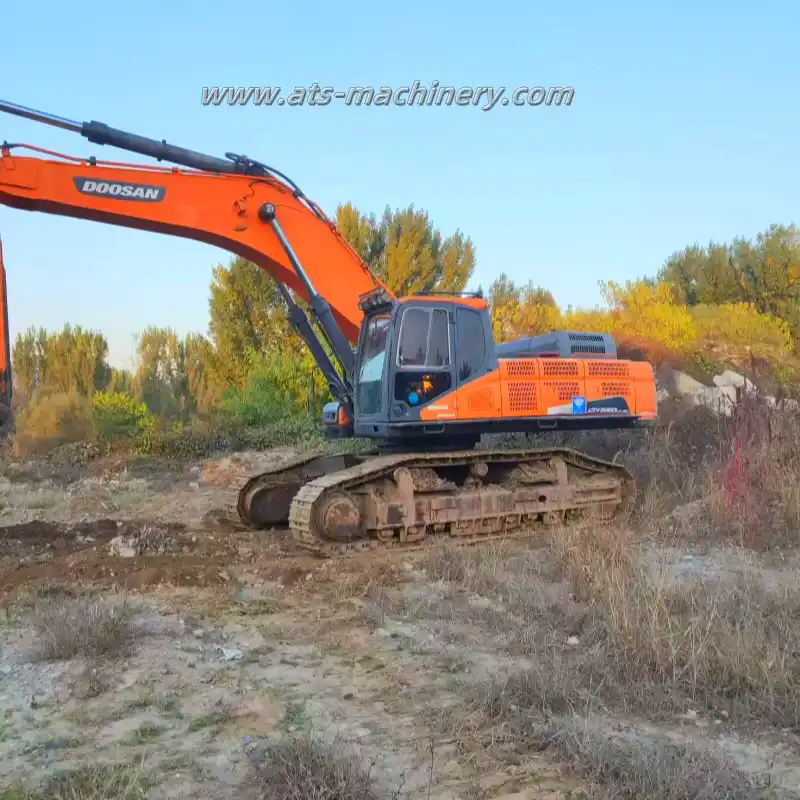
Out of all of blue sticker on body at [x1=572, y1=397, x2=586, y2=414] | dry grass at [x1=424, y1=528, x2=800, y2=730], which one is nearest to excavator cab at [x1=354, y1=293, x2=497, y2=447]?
blue sticker on body at [x1=572, y1=397, x2=586, y2=414]

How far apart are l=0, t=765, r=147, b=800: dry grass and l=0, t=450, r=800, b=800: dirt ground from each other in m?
0.03

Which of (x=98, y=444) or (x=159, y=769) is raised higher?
(x=98, y=444)

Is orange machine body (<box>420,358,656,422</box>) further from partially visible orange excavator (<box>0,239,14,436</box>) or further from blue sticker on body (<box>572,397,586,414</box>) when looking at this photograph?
partially visible orange excavator (<box>0,239,14,436</box>)

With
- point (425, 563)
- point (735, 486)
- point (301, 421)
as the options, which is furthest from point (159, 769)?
point (301, 421)

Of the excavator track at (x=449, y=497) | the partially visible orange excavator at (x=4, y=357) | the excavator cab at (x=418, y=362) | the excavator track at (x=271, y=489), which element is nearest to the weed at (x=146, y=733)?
the partially visible orange excavator at (x=4, y=357)

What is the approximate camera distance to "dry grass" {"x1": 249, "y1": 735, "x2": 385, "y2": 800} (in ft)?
9.88

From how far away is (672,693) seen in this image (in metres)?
4.17

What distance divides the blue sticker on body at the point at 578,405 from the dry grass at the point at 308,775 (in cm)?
657

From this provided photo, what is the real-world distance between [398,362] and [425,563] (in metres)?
2.17

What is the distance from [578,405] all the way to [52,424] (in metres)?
11.4

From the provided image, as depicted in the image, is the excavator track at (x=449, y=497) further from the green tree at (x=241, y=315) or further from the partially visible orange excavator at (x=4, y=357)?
the green tree at (x=241, y=315)

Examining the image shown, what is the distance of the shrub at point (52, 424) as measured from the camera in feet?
53.0

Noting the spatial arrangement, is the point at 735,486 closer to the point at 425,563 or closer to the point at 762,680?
the point at 425,563

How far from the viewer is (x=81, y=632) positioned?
4.83m
